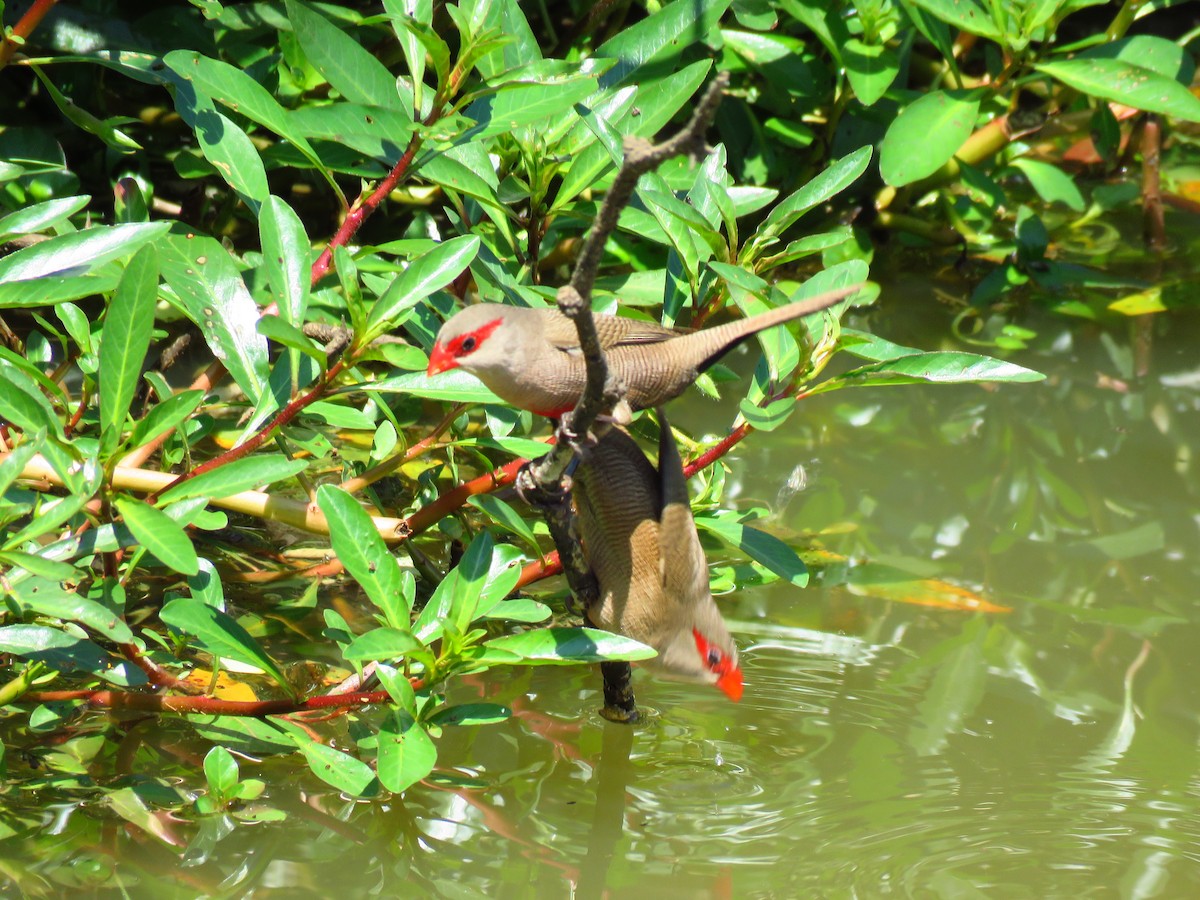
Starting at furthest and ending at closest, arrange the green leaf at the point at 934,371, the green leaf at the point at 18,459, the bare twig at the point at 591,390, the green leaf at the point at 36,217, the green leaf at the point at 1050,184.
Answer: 1. the green leaf at the point at 1050,184
2. the green leaf at the point at 934,371
3. the green leaf at the point at 36,217
4. the green leaf at the point at 18,459
5. the bare twig at the point at 591,390

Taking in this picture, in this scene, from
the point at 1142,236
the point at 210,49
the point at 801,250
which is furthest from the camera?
the point at 1142,236

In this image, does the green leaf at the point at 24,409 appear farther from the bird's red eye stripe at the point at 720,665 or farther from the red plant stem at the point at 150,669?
the bird's red eye stripe at the point at 720,665

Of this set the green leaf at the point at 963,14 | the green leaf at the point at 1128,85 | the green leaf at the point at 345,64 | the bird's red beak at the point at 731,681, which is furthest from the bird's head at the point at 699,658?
the green leaf at the point at 1128,85

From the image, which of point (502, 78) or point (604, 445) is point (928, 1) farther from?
point (604, 445)

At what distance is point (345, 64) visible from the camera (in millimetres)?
2396

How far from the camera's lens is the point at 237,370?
2.11 meters

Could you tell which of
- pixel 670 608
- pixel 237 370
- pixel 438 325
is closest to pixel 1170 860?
pixel 670 608

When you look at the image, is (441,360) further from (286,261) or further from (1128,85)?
(1128,85)

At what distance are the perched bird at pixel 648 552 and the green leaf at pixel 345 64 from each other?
0.91 metres

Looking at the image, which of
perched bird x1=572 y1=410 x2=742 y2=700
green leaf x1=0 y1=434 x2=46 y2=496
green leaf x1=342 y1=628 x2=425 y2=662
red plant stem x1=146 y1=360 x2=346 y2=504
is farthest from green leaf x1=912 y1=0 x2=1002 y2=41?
green leaf x1=0 y1=434 x2=46 y2=496

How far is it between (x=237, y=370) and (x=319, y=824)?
780 mm

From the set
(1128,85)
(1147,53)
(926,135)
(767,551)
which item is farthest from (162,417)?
(1147,53)

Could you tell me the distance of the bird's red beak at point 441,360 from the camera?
1.74 m

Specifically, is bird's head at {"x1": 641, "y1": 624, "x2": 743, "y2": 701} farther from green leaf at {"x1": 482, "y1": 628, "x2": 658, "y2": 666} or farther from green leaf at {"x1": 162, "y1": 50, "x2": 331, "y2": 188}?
green leaf at {"x1": 162, "y1": 50, "x2": 331, "y2": 188}
